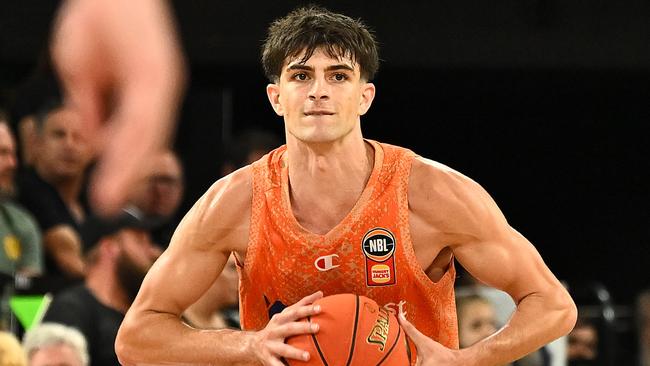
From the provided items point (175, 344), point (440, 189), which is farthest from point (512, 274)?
point (175, 344)

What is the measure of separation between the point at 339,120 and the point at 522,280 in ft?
2.58

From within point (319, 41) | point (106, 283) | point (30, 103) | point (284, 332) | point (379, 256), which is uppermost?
point (30, 103)

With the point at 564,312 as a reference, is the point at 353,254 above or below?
above

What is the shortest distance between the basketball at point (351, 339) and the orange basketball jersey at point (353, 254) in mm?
239

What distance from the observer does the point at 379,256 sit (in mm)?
3617

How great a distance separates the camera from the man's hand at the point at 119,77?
25.1 feet

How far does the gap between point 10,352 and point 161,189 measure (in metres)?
2.58

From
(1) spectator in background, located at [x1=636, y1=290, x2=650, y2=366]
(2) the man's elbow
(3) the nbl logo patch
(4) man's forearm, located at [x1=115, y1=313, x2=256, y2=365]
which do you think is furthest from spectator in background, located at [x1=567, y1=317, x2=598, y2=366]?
(4) man's forearm, located at [x1=115, y1=313, x2=256, y2=365]

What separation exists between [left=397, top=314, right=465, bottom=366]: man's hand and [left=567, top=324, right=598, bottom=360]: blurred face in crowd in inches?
148

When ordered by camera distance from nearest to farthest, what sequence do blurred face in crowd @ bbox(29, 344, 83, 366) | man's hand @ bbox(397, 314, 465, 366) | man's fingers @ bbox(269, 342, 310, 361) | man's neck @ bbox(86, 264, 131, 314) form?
man's fingers @ bbox(269, 342, 310, 361) → man's hand @ bbox(397, 314, 465, 366) → blurred face in crowd @ bbox(29, 344, 83, 366) → man's neck @ bbox(86, 264, 131, 314)

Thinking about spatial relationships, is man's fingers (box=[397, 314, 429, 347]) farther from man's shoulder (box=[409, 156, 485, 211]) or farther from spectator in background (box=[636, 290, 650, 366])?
spectator in background (box=[636, 290, 650, 366])

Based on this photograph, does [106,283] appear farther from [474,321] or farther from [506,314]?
[506,314]

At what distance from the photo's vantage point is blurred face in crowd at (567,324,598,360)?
700 cm

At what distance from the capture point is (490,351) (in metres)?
3.52
